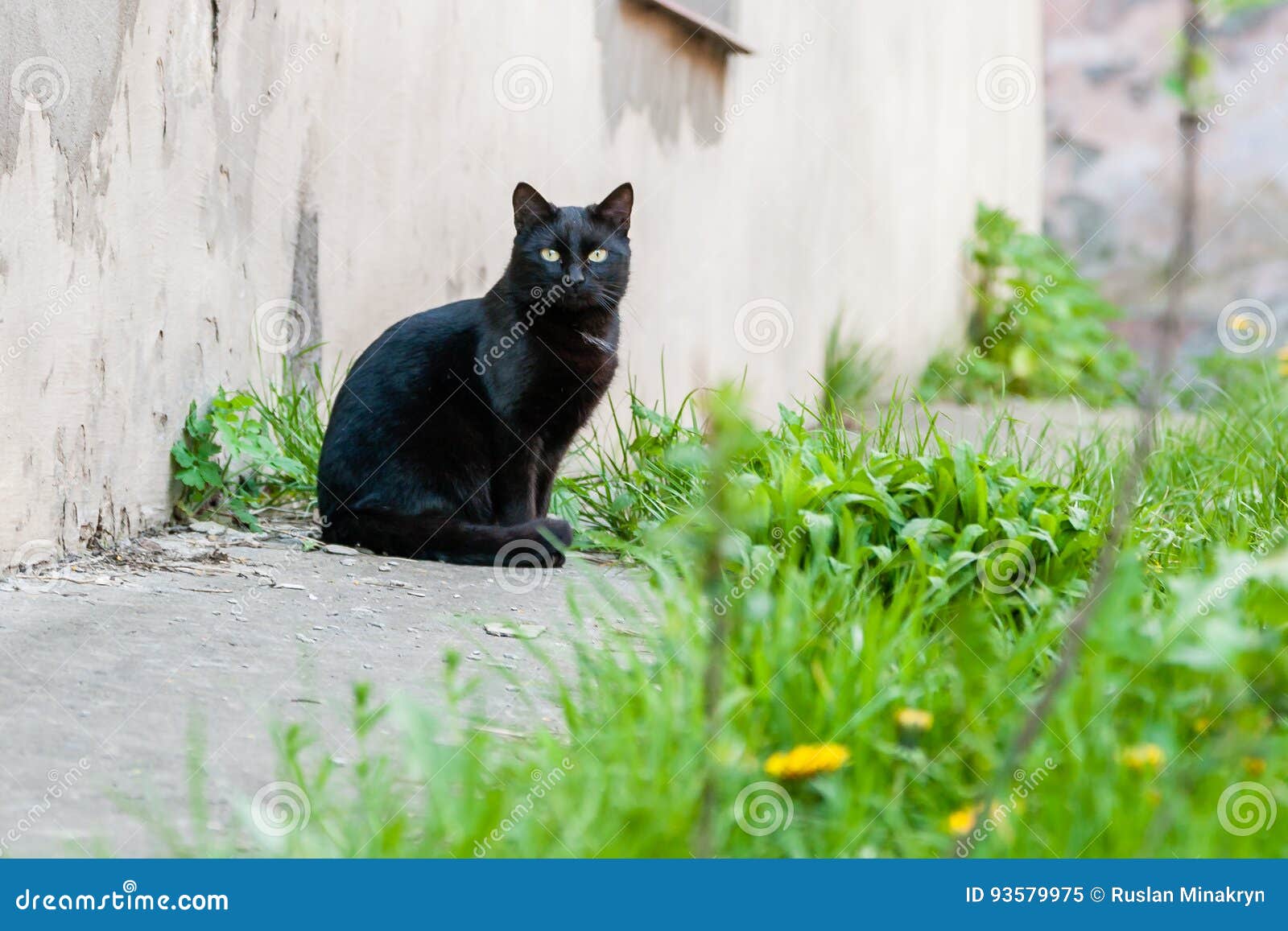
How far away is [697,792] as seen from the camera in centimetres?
157

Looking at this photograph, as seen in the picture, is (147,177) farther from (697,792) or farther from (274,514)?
(697,792)

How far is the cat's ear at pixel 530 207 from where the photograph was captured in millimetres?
3373

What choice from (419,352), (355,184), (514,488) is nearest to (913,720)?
(514,488)

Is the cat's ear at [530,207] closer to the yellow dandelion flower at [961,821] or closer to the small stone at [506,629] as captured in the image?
the small stone at [506,629]

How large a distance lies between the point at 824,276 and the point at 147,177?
4.26 meters

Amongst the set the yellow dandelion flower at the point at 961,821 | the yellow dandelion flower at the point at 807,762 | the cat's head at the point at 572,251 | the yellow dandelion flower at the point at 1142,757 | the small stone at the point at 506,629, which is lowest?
the small stone at the point at 506,629

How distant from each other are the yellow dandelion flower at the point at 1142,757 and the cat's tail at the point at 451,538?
5.41ft

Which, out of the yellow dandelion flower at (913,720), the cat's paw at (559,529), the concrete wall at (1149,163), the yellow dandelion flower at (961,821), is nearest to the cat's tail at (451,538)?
the cat's paw at (559,529)

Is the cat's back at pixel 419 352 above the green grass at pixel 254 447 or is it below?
above

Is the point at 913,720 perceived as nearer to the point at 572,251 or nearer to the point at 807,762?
the point at 807,762

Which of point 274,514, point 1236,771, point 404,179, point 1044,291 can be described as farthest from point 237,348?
point 1044,291

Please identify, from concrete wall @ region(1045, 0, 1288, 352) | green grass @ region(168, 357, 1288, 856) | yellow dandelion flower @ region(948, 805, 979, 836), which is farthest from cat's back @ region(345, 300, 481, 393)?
concrete wall @ region(1045, 0, 1288, 352)

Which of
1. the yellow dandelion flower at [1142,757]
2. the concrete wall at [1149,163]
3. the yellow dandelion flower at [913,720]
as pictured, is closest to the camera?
the yellow dandelion flower at [1142,757]
